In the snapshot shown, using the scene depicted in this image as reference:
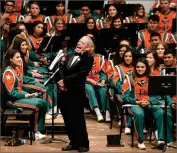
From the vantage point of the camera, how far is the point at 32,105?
8805 mm

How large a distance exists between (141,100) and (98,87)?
157 centimetres

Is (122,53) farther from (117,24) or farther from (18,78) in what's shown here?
(18,78)

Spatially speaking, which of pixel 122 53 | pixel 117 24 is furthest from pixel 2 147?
pixel 117 24

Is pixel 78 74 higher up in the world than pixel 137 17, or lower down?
lower down

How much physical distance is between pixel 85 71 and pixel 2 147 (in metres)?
1.62

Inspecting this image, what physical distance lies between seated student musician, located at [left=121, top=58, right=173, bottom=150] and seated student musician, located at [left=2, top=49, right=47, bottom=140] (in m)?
1.30

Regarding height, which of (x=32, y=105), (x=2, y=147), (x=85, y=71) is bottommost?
(x=2, y=147)

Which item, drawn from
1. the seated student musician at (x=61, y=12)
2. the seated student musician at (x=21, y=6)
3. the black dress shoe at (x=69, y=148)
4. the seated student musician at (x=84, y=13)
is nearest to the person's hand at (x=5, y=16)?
the seated student musician at (x=21, y=6)

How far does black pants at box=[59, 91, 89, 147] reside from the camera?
320 inches

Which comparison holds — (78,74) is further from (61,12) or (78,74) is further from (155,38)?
(61,12)

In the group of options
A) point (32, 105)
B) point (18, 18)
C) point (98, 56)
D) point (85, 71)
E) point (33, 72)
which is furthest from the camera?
point (18, 18)

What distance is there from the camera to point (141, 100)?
8992 millimetres

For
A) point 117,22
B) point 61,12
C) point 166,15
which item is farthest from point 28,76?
point 166,15

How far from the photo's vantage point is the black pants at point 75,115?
8.14 m
